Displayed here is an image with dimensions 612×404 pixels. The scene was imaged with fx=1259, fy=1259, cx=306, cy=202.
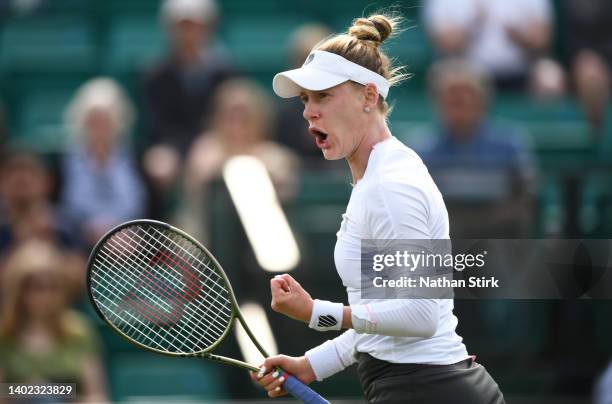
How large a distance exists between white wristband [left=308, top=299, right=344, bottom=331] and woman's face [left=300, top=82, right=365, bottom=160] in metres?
0.40

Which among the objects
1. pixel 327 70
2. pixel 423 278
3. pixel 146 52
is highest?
pixel 146 52

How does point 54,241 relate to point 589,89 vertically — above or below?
below

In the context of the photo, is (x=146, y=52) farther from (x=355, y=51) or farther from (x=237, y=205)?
(x=355, y=51)

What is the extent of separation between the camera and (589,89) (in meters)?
7.55

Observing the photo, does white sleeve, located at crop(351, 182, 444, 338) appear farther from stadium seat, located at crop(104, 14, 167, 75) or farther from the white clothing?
stadium seat, located at crop(104, 14, 167, 75)

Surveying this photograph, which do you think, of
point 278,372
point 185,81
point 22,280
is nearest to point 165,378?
point 22,280

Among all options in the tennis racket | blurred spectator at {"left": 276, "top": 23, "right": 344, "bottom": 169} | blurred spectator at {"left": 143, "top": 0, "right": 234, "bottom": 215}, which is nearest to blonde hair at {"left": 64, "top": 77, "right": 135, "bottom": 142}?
blurred spectator at {"left": 143, "top": 0, "right": 234, "bottom": 215}

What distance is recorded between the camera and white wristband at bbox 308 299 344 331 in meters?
3.09

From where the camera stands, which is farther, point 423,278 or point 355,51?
point 355,51

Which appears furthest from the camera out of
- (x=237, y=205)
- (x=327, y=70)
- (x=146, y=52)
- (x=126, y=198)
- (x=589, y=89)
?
(x=146, y=52)

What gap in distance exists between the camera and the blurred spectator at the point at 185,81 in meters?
7.46

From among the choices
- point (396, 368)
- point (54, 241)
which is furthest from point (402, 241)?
point (54, 241)

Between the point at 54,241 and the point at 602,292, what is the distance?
2.78 meters

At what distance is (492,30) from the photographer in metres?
7.56
